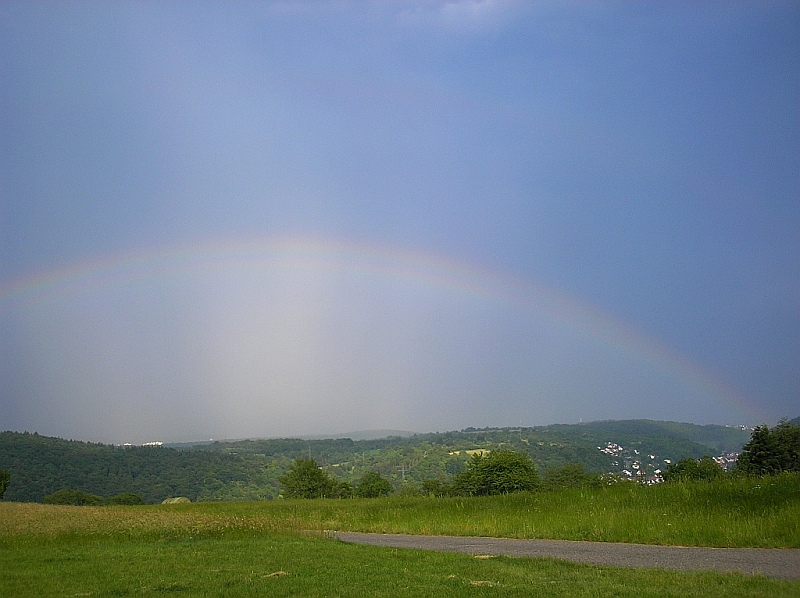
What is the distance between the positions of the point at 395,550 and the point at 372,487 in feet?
267

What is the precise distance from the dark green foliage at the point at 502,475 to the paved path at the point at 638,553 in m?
48.5

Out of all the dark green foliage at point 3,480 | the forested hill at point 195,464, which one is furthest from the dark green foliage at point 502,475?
the dark green foliage at point 3,480

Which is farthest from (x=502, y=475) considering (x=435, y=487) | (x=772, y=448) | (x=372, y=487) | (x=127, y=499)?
(x=127, y=499)

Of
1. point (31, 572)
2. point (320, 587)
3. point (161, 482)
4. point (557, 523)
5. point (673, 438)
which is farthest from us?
point (673, 438)

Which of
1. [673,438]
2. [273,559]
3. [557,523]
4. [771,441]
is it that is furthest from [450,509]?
[673,438]

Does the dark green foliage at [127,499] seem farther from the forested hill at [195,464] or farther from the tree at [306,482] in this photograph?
the tree at [306,482]

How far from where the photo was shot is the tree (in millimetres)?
82312

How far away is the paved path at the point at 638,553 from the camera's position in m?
12.8

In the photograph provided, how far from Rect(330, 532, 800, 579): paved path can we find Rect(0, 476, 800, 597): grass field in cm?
127

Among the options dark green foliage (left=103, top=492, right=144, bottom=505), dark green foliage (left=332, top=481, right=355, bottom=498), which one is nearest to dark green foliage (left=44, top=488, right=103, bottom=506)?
dark green foliage (left=103, top=492, right=144, bottom=505)

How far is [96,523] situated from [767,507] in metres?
21.4

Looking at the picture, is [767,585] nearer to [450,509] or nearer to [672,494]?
[672,494]

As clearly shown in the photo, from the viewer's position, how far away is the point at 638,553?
50.1ft

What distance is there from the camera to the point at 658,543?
1742 centimetres
